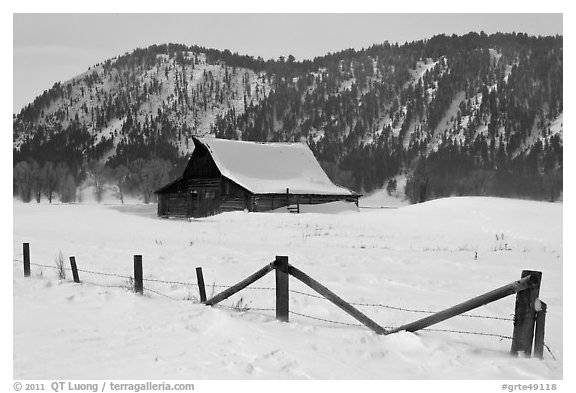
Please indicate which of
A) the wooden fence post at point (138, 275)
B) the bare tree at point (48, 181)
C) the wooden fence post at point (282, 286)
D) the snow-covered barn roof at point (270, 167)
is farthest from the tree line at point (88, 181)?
the wooden fence post at point (282, 286)

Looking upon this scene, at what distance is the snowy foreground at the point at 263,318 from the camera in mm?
5234

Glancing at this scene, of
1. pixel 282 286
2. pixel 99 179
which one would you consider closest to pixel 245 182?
pixel 282 286

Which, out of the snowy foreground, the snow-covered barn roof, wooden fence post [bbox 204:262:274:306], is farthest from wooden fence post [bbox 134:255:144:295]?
the snow-covered barn roof

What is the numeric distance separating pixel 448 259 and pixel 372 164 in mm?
113908

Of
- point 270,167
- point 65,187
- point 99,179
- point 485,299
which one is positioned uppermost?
point 99,179

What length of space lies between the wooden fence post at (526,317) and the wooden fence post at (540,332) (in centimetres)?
5

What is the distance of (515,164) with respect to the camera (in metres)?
115

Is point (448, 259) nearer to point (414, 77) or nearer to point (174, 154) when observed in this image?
point (174, 154)

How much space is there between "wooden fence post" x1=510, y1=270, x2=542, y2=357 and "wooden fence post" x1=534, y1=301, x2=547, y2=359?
0.05 meters

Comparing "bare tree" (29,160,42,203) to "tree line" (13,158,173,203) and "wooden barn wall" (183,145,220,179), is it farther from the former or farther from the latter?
"wooden barn wall" (183,145,220,179)

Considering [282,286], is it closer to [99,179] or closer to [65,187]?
[65,187]

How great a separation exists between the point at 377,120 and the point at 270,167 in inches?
4994

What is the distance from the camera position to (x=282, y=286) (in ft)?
22.7

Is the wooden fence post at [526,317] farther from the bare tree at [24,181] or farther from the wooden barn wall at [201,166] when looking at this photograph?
the bare tree at [24,181]
